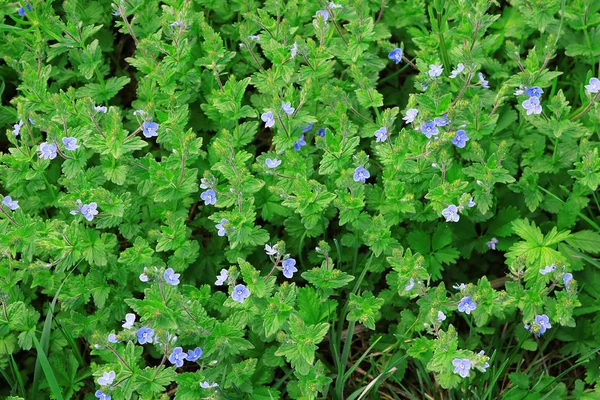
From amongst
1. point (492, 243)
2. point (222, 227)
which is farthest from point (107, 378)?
point (492, 243)

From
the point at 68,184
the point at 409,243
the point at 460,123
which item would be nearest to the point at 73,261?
the point at 68,184

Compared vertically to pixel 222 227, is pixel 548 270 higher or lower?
lower

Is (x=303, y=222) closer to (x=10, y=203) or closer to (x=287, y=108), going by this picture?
(x=287, y=108)

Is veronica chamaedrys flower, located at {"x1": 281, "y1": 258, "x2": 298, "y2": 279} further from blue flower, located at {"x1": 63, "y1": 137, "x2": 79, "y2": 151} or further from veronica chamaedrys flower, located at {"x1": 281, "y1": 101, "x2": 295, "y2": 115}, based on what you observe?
blue flower, located at {"x1": 63, "y1": 137, "x2": 79, "y2": 151}

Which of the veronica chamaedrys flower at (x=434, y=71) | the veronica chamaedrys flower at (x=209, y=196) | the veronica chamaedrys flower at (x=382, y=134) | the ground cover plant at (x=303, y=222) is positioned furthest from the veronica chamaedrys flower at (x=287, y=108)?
the veronica chamaedrys flower at (x=434, y=71)

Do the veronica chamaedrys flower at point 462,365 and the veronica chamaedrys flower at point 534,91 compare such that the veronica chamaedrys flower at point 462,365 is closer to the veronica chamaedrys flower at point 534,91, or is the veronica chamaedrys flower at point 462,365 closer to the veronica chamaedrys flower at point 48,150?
the veronica chamaedrys flower at point 534,91
